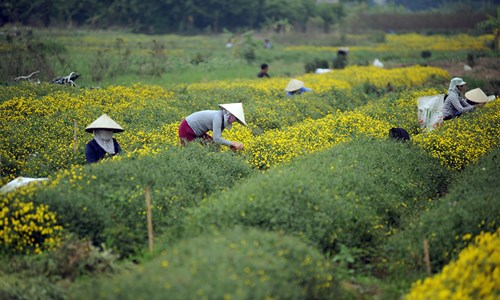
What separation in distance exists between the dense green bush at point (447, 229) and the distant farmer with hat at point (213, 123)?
3.55m

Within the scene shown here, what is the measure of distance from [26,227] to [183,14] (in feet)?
178

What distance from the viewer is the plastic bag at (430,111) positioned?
14.3m

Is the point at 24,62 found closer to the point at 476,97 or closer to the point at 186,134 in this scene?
the point at 186,134

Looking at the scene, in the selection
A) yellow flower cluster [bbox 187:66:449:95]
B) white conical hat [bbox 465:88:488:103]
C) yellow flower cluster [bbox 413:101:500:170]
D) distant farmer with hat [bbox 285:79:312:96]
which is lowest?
yellow flower cluster [bbox 187:66:449:95]

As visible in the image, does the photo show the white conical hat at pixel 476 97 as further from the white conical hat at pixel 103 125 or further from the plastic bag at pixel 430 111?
the white conical hat at pixel 103 125

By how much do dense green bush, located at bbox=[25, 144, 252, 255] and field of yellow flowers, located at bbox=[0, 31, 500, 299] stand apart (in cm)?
2

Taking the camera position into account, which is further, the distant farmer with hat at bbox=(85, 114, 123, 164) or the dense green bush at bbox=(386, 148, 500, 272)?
the distant farmer with hat at bbox=(85, 114, 123, 164)

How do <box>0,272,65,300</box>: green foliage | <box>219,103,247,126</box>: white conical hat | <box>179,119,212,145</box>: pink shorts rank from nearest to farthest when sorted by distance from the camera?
<box>0,272,65,300</box>: green foliage → <box>219,103,247,126</box>: white conical hat → <box>179,119,212,145</box>: pink shorts

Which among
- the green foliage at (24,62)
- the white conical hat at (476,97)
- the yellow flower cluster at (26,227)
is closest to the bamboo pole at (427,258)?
the yellow flower cluster at (26,227)

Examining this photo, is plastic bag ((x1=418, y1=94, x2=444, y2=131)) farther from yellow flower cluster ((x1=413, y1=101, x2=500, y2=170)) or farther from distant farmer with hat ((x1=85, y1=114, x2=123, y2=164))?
distant farmer with hat ((x1=85, y1=114, x2=123, y2=164))

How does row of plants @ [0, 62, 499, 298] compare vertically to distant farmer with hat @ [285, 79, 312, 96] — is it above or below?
above

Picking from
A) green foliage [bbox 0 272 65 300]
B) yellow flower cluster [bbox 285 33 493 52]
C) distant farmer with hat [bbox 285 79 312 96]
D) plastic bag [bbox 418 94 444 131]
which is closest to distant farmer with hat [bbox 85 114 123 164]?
green foliage [bbox 0 272 65 300]

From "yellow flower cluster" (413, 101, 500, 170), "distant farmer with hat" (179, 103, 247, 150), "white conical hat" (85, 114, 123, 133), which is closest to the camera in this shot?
"white conical hat" (85, 114, 123, 133)

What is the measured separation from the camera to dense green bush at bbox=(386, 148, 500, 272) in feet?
24.5
